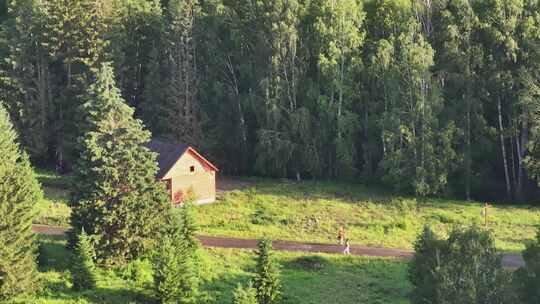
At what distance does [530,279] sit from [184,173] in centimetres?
2587

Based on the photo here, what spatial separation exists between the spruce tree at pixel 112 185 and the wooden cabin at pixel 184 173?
1000 centimetres

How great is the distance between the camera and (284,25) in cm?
5181

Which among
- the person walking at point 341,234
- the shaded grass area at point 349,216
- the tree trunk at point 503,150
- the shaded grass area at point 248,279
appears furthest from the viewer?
the tree trunk at point 503,150

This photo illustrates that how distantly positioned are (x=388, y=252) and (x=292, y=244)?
5.66 m

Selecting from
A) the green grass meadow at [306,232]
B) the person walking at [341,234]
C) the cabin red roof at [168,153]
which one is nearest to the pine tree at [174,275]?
the green grass meadow at [306,232]

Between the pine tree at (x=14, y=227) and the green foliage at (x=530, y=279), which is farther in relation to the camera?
the pine tree at (x=14, y=227)

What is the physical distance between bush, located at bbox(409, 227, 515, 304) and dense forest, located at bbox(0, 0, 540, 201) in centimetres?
2175

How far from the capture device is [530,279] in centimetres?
2631

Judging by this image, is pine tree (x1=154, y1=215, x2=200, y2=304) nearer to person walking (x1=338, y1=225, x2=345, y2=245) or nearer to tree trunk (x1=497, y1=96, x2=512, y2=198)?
person walking (x1=338, y1=225, x2=345, y2=245)

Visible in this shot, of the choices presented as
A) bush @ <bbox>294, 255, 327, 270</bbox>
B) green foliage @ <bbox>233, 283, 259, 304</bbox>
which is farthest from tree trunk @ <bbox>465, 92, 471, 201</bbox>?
green foliage @ <bbox>233, 283, 259, 304</bbox>

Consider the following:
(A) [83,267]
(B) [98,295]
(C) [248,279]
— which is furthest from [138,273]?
(C) [248,279]

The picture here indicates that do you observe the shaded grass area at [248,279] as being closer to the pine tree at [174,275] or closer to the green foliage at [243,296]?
the pine tree at [174,275]

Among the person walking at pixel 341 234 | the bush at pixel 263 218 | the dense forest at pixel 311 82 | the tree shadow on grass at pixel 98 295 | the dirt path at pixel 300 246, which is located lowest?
the tree shadow on grass at pixel 98 295

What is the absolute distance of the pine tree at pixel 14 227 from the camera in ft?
99.8
